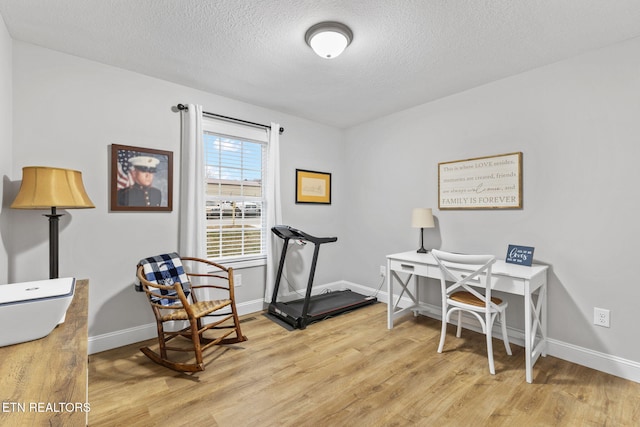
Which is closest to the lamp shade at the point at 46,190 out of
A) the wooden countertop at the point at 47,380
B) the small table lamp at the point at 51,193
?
the small table lamp at the point at 51,193

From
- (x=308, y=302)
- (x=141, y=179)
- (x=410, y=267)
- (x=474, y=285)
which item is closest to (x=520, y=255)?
(x=474, y=285)

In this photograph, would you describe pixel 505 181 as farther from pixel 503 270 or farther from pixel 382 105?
pixel 382 105

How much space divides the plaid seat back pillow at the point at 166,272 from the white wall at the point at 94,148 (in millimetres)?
293

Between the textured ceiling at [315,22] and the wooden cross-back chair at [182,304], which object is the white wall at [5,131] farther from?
the wooden cross-back chair at [182,304]

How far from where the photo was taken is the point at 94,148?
2.48m

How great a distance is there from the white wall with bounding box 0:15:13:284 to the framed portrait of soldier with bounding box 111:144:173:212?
0.62 meters

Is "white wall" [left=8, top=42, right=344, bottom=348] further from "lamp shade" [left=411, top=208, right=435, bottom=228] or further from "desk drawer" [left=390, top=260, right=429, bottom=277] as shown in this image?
"lamp shade" [left=411, top=208, right=435, bottom=228]

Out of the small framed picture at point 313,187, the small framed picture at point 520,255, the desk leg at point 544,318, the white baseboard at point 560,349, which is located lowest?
the white baseboard at point 560,349

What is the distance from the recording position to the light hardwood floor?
175cm

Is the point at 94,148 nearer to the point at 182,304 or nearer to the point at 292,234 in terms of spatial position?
the point at 182,304

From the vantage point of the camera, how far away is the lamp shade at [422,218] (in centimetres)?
314

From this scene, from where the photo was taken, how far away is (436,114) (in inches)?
129

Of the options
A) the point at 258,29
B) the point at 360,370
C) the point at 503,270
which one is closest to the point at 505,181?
the point at 503,270

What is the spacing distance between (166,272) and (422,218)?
255 centimetres
